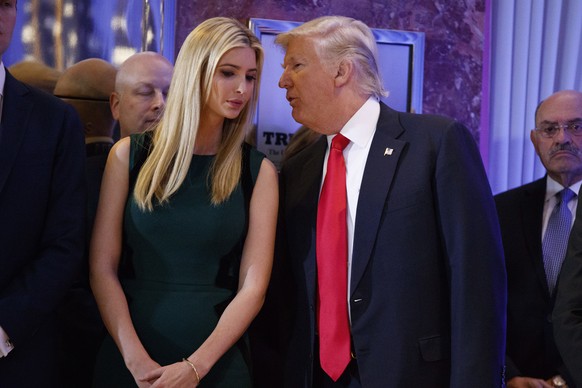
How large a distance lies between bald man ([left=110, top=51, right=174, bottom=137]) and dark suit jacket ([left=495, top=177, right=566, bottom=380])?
1560 mm

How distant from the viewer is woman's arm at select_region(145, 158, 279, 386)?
2518 millimetres

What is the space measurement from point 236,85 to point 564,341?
4.15 ft

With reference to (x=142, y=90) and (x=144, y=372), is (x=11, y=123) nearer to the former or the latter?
(x=144, y=372)

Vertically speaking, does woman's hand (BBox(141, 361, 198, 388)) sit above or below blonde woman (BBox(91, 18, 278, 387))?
below

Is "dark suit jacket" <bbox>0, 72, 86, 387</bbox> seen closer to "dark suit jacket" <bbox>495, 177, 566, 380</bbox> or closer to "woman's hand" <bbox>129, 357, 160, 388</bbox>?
"woman's hand" <bbox>129, 357, 160, 388</bbox>

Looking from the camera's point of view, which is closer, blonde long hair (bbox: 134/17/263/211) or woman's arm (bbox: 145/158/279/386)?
woman's arm (bbox: 145/158/279/386)

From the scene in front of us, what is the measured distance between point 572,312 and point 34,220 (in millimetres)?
1562

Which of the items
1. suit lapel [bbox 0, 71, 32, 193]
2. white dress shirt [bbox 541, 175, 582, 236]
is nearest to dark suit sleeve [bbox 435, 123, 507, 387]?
white dress shirt [bbox 541, 175, 582, 236]

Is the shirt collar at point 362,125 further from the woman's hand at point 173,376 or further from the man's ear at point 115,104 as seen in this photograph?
the man's ear at point 115,104

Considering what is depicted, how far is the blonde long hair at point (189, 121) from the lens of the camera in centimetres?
269

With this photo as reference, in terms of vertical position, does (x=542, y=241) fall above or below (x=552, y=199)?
below

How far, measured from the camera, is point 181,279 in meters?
2.66

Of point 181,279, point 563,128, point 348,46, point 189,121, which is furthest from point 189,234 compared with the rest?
point 563,128

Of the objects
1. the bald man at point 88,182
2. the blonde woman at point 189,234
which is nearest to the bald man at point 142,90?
the bald man at point 88,182
